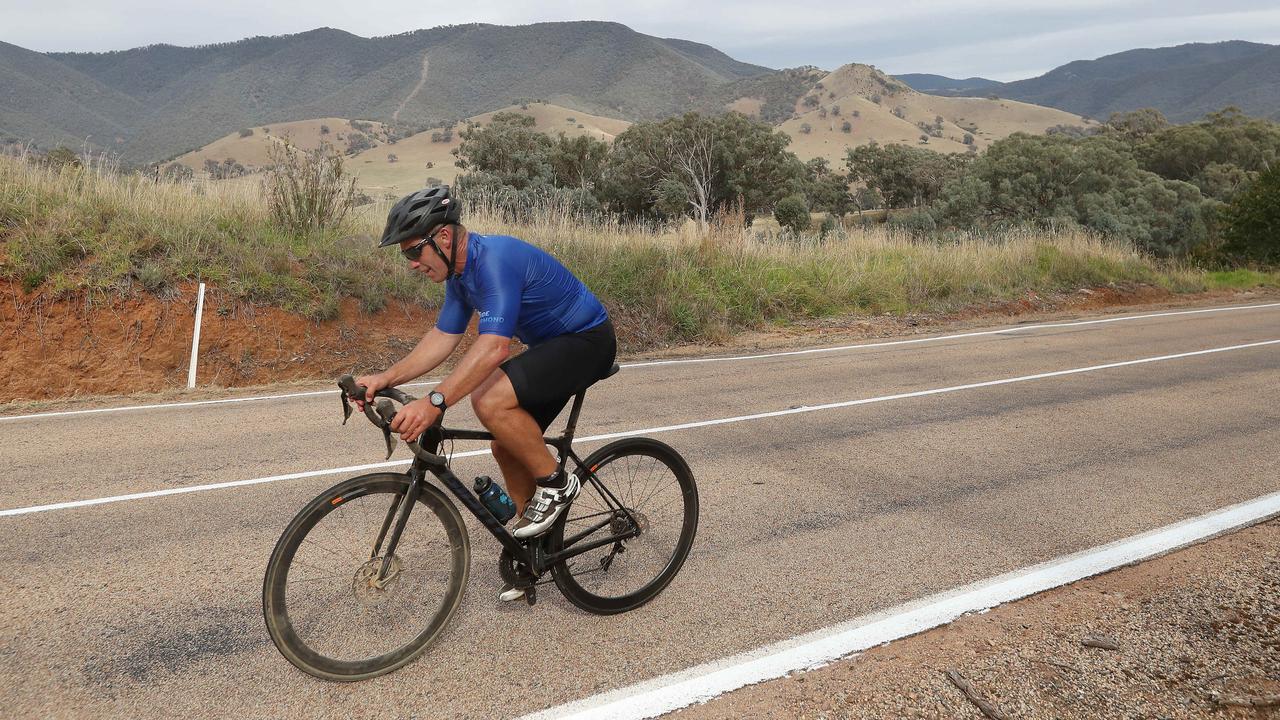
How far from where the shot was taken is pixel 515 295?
11.1ft

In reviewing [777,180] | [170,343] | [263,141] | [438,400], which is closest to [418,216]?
[438,400]

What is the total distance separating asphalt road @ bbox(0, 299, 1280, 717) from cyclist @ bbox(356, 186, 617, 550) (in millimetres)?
755

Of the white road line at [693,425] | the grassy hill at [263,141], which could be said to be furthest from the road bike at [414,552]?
the grassy hill at [263,141]

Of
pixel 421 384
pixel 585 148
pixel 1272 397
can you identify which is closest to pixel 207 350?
pixel 421 384

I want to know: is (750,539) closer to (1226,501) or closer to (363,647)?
(363,647)

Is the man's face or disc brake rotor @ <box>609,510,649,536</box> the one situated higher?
the man's face

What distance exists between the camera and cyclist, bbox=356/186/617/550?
3.27 metres

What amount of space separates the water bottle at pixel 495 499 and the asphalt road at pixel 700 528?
0.59 meters

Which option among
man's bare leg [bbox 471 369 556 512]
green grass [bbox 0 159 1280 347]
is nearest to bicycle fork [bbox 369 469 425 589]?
man's bare leg [bbox 471 369 556 512]

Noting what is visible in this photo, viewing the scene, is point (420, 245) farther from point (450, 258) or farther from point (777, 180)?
point (777, 180)

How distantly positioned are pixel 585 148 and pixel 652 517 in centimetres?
3541

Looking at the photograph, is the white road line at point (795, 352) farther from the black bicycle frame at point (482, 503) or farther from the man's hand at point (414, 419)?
the man's hand at point (414, 419)

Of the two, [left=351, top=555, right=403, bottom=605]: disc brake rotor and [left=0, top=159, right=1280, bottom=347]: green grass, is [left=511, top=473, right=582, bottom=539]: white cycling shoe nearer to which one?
[left=351, top=555, right=403, bottom=605]: disc brake rotor

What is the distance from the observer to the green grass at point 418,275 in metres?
10.8
